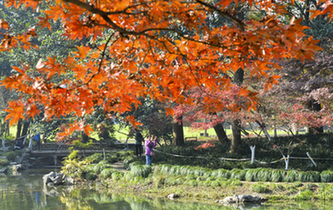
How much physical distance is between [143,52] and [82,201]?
795cm

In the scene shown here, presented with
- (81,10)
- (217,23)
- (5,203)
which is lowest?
(5,203)

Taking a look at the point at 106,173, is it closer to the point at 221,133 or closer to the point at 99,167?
the point at 99,167

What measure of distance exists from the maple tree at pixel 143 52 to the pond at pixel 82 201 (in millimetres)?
6128

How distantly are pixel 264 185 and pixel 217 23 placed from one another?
24.6 feet

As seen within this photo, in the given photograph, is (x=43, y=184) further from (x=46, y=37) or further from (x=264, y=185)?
(x=264, y=185)

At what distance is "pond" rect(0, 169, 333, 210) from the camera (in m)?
9.25

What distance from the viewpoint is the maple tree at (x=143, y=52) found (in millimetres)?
2980

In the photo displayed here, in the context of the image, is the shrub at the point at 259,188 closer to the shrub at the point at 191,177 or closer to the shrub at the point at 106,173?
the shrub at the point at 191,177

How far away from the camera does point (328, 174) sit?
10070 mm

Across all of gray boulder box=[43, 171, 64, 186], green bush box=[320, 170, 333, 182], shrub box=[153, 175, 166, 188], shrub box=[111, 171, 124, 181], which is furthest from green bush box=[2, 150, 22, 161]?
green bush box=[320, 170, 333, 182]

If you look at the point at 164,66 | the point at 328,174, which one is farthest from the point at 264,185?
the point at 164,66

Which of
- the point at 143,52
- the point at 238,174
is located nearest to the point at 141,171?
the point at 238,174

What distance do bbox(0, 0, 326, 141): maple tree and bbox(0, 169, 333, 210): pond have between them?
20.1 feet

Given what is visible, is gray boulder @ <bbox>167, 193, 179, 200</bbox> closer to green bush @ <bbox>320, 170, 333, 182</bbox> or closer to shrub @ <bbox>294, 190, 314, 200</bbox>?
shrub @ <bbox>294, 190, 314, 200</bbox>
